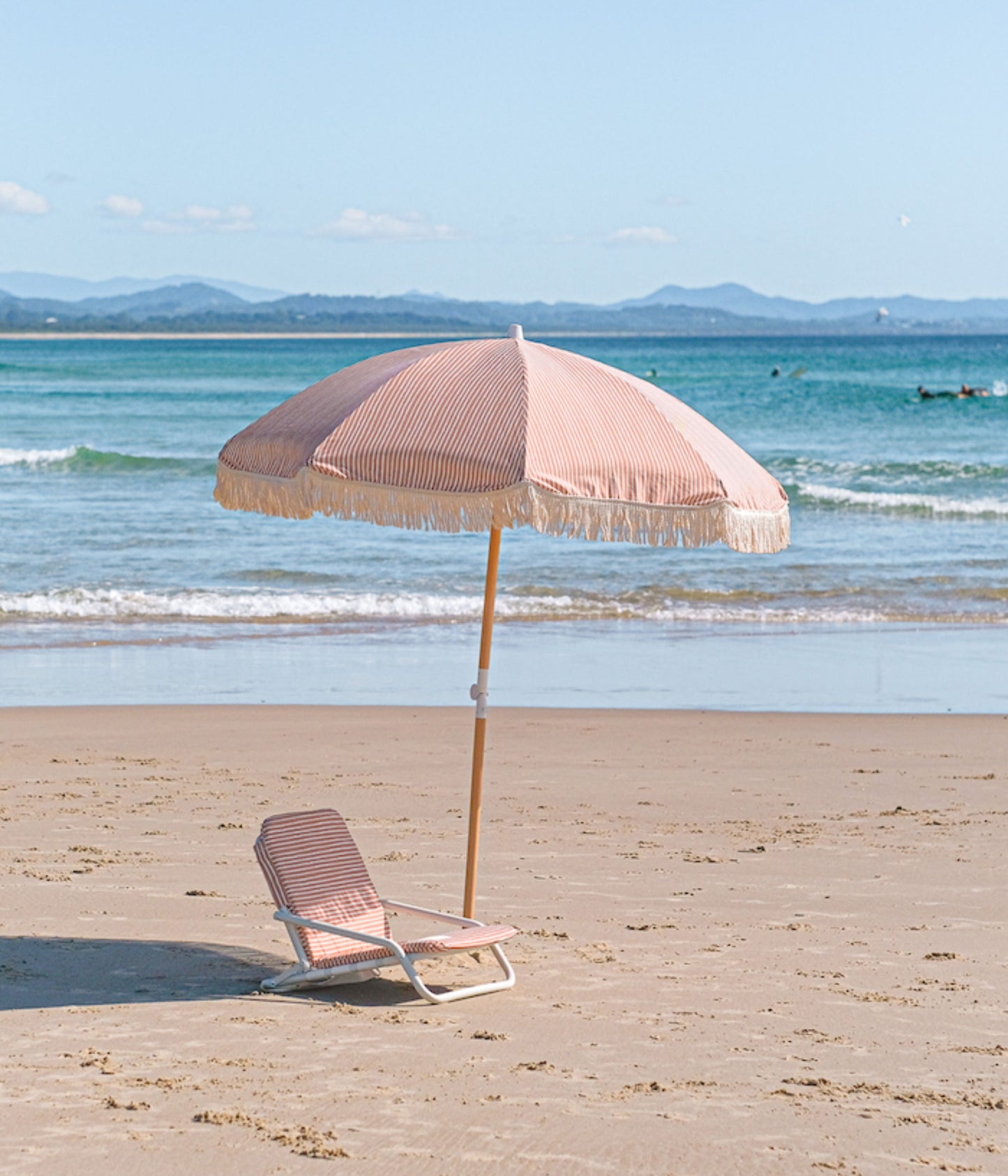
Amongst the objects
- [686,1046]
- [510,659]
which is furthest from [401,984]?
[510,659]

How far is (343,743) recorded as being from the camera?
9664 millimetres

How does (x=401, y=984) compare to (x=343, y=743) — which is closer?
(x=401, y=984)

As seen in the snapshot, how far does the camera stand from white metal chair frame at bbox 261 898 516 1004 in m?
5.04

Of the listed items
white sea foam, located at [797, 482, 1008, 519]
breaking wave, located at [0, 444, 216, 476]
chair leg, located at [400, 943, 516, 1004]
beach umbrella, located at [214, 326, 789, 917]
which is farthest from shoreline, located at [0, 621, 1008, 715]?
breaking wave, located at [0, 444, 216, 476]

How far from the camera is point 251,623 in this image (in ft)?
49.9

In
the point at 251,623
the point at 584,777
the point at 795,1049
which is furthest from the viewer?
the point at 251,623

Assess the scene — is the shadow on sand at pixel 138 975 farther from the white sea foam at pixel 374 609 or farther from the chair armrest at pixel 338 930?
the white sea foam at pixel 374 609

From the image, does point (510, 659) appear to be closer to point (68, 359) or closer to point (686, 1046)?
point (686, 1046)

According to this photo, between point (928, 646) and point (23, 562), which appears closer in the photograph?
point (928, 646)

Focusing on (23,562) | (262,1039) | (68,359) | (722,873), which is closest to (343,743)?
(722,873)

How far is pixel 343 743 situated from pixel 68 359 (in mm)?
90703

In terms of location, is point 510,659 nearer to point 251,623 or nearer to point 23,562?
point 251,623

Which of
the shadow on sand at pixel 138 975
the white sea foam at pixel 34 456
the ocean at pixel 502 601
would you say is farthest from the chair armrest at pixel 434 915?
the white sea foam at pixel 34 456

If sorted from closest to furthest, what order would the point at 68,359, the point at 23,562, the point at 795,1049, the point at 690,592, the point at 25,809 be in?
the point at 795,1049, the point at 25,809, the point at 690,592, the point at 23,562, the point at 68,359
